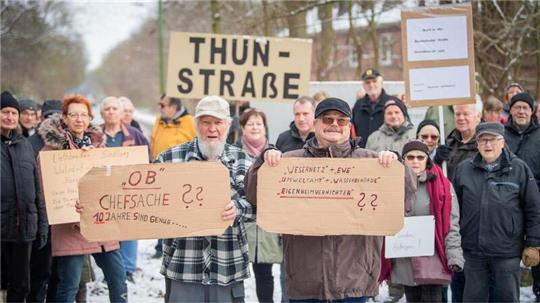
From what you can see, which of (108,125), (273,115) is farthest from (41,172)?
(273,115)

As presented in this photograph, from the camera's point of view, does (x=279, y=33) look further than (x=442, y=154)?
Yes

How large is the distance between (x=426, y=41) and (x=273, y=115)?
6667 mm

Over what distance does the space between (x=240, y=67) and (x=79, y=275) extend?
363 cm

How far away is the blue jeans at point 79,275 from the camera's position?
5297 mm

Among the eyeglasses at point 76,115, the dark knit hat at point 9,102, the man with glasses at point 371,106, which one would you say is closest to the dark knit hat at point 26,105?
the dark knit hat at point 9,102

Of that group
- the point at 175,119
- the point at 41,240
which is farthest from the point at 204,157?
the point at 175,119

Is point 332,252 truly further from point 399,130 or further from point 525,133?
point 525,133

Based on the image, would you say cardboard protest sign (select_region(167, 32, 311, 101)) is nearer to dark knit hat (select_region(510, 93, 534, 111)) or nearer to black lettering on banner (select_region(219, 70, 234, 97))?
black lettering on banner (select_region(219, 70, 234, 97))

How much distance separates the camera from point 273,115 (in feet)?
42.8

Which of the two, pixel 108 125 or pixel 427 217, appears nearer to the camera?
pixel 427 217

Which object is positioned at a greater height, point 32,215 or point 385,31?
point 385,31

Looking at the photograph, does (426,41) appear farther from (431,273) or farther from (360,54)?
(360,54)

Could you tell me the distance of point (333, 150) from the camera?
3.80 m

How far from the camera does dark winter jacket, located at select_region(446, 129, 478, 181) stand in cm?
621
